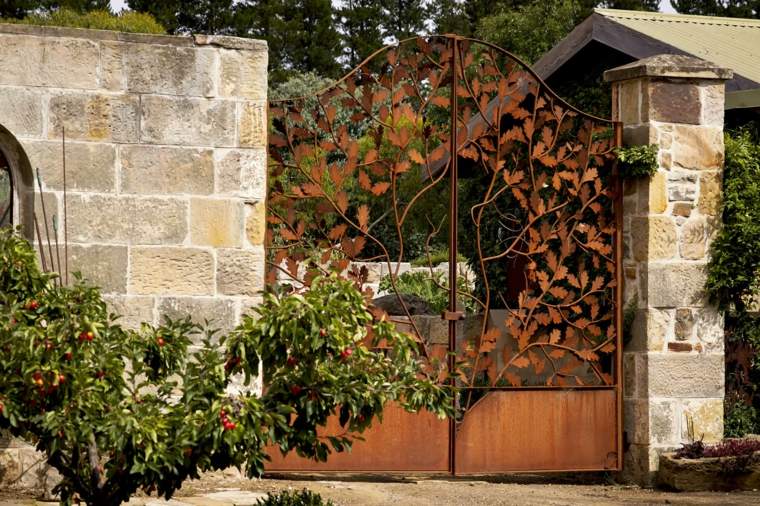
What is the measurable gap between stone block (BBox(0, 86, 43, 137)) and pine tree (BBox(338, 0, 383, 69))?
28197mm

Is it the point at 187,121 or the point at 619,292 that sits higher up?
the point at 187,121

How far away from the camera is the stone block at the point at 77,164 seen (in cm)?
617

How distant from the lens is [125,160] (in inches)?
249

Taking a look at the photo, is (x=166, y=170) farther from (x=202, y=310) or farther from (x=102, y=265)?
(x=202, y=310)

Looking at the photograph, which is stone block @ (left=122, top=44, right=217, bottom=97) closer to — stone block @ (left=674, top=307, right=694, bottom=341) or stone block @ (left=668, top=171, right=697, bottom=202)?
stone block @ (left=668, top=171, right=697, bottom=202)

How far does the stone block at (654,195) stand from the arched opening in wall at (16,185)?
3.58 m

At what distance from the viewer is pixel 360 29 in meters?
34.6

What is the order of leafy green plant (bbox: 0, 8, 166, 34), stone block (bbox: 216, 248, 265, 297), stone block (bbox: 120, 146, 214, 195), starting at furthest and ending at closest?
leafy green plant (bbox: 0, 8, 166, 34) → stone block (bbox: 216, 248, 265, 297) → stone block (bbox: 120, 146, 214, 195)

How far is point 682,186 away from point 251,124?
2719 millimetres

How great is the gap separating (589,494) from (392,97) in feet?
8.43

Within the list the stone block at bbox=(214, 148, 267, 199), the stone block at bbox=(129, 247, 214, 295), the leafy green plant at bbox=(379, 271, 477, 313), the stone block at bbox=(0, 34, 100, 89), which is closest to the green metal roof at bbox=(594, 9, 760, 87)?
the leafy green plant at bbox=(379, 271, 477, 313)

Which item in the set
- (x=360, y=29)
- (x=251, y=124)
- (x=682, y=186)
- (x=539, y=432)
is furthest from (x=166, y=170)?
(x=360, y=29)

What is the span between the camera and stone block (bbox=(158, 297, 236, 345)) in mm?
6320

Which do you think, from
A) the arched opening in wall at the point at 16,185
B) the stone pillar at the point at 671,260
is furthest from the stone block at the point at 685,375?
the arched opening in wall at the point at 16,185
